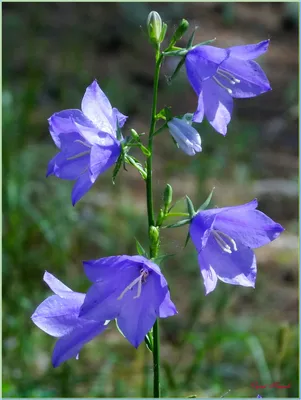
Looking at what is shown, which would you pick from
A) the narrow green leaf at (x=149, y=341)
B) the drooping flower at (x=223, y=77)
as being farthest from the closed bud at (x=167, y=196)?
the narrow green leaf at (x=149, y=341)

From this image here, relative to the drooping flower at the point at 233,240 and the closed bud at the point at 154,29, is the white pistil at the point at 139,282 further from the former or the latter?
the closed bud at the point at 154,29

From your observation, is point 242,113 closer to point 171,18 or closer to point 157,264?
point 171,18

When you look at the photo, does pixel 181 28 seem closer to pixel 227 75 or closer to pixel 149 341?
pixel 227 75

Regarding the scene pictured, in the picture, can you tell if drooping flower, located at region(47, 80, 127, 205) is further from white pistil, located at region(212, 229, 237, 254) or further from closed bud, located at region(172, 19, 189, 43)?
white pistil, located at region(212, 229, 237, 254)

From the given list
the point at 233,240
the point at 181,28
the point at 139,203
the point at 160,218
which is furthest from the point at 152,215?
the point at 139,203

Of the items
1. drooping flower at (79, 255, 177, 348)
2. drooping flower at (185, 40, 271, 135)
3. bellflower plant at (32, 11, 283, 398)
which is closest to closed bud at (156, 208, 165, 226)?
bellflower plant at (32, 11, 283, 398)

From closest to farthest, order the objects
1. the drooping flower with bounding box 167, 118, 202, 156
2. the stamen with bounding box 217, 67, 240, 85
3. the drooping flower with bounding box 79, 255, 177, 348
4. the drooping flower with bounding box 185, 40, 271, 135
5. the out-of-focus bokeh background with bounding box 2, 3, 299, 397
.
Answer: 1. the drooping flower with bounding box 79, 255, 177, 348
2. the drooping flower with bounding box 167, 118, 202, 156
3. the drooping flower with bounding box 185, 40, 271, 135
4. the stamen with bounding box 217, 67, 240, 85
5. the out-of-focus bokeh background with bounding box 2, 3, 299, 397
